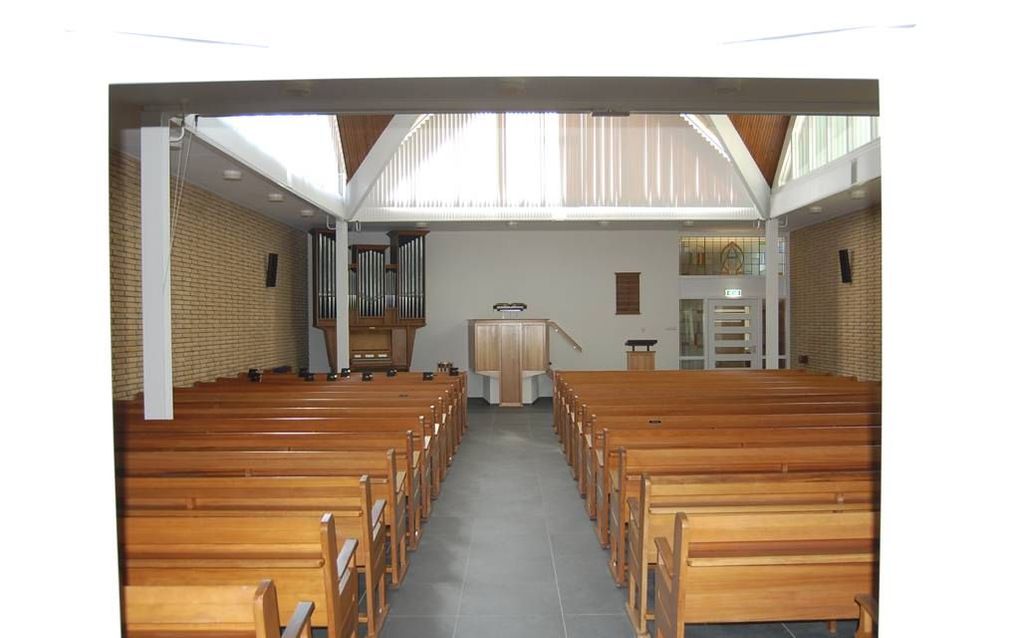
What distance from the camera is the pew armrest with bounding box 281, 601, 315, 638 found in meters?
2.16

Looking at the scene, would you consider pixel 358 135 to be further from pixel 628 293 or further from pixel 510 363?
pixel 628 293

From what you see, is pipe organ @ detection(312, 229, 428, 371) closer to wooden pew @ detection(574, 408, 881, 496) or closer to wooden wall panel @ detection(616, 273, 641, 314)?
wooden wall panel @ detection(616, 273, 641, 314)

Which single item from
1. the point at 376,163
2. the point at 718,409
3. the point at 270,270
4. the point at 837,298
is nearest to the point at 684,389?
the point at 718,409

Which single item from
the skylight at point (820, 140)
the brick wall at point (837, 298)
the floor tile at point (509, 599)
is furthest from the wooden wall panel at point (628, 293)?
the floor tile at point (509, 599)

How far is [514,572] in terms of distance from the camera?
452 cm

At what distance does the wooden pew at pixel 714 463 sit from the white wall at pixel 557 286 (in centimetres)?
993

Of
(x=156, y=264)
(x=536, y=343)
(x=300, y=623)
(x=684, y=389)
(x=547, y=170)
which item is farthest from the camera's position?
(x=547, y=170)

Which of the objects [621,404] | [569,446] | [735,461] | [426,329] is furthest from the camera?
[426,329]

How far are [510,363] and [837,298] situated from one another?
594 centimetres
